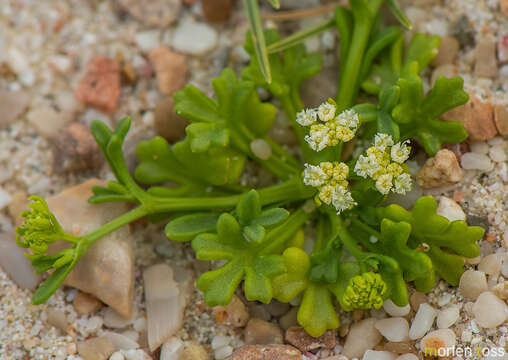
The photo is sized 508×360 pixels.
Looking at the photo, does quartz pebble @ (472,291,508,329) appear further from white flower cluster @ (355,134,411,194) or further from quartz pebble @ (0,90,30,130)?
quartz pebble @ (0,90,30,130)

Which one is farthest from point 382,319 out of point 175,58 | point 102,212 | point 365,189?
point 175,58

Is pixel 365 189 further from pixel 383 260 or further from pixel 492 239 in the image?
pixel 492 239

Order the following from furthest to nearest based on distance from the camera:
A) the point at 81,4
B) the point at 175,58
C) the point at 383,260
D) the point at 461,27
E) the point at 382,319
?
the point at 81,4
the point at 175,58
the point at 461,27
the point at 382,319
the point at 383,260

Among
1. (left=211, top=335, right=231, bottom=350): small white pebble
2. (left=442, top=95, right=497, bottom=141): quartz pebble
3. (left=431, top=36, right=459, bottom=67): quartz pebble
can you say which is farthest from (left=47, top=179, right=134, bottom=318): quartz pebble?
(left=431, top=36, right=459, bottom=67): quartz pebble

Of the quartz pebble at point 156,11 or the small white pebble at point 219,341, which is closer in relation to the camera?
the small white pebble at point 219,341

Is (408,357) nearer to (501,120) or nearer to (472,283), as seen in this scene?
(472,283)

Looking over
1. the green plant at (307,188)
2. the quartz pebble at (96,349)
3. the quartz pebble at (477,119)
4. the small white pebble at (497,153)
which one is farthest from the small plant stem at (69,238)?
the small white pebble at (497,153)

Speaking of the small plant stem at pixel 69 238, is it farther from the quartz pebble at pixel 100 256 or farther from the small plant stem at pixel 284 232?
the small plant stem at pixel 284 232
